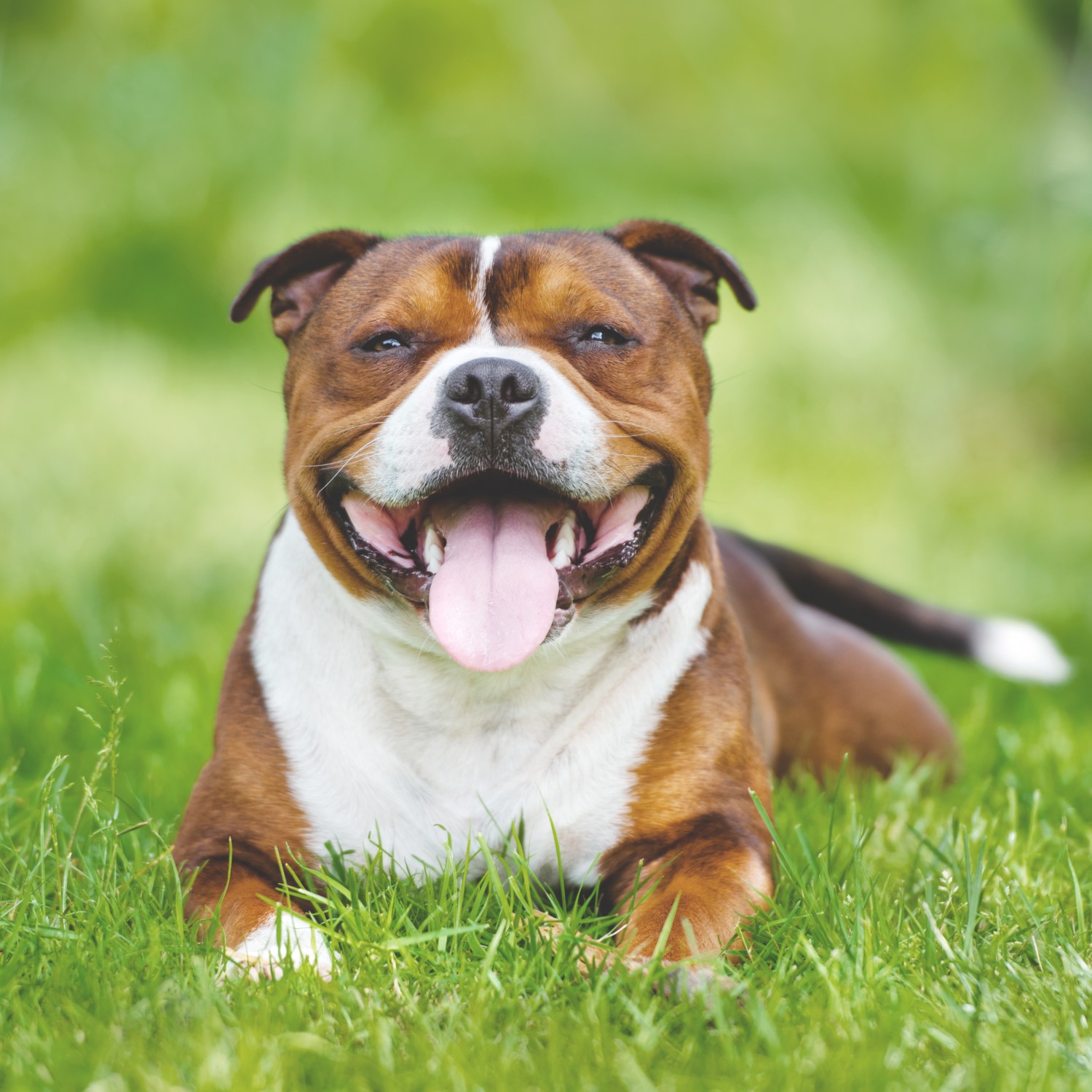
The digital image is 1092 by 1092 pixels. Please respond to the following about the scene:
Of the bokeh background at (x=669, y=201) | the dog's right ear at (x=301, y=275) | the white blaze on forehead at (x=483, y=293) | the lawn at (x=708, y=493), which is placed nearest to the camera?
the lawn at (x=708, y=493)

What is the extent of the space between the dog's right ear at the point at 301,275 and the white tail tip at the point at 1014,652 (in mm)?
2584

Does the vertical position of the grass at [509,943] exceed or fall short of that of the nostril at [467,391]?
Result: it falls short

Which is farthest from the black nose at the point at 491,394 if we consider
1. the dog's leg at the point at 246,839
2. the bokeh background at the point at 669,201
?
the bokeh background at the point at 669,201

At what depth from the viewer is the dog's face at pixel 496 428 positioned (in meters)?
2.90

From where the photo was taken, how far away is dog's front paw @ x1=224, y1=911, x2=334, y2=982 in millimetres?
2510

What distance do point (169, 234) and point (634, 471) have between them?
8867mm

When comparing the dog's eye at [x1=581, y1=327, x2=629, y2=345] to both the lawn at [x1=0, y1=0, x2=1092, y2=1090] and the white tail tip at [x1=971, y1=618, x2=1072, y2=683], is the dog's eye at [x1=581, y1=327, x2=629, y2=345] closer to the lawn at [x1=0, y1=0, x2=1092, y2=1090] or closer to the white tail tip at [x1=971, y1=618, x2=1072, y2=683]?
the lawn at [x1=0, y1=0, x2=1092, y2=1090]

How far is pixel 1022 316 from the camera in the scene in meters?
11.6

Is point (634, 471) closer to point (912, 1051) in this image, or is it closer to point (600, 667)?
point (600, 667)

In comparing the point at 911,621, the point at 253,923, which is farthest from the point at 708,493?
the point at 253,923

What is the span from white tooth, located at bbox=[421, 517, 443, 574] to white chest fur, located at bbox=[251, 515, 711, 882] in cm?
13

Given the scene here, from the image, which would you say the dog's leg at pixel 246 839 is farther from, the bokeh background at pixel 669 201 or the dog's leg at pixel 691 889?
the bokeh background at pixel 669 201

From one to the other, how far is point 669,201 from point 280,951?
1043cm

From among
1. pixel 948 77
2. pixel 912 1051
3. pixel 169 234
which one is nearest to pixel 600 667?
pixel 912 1051
